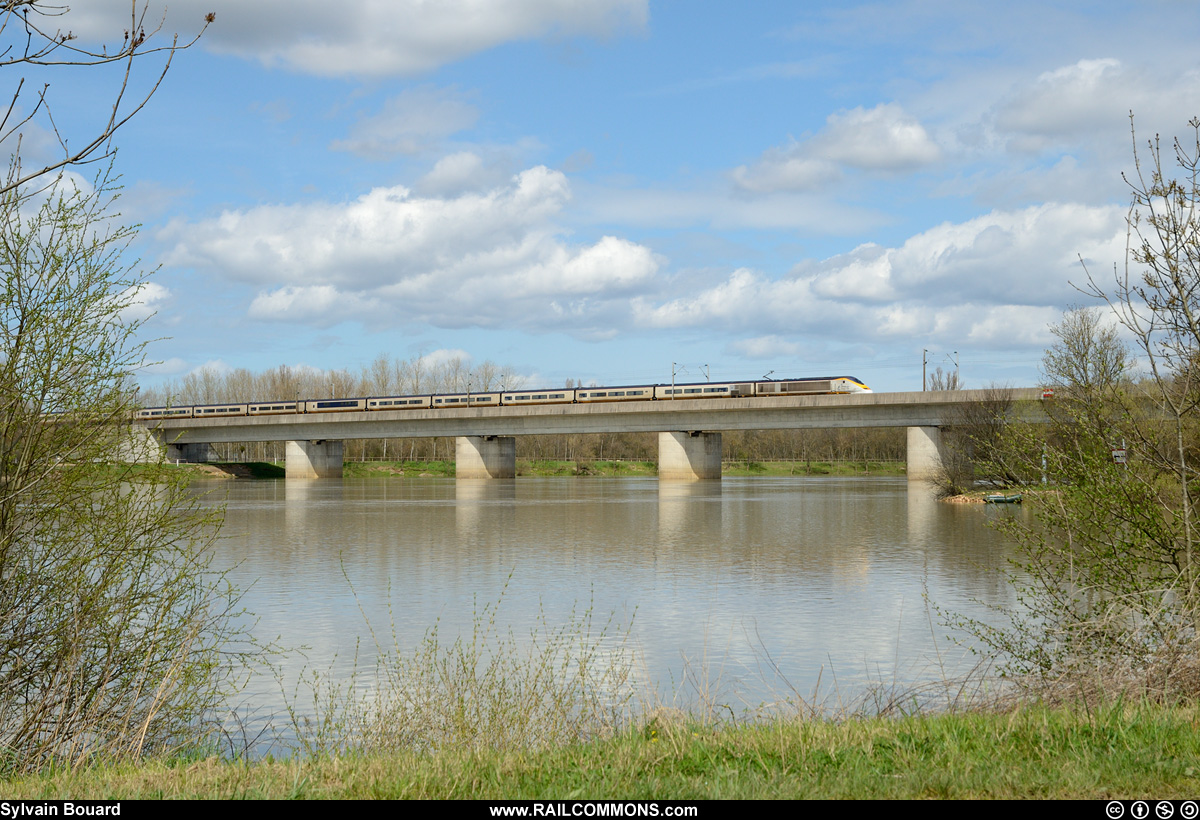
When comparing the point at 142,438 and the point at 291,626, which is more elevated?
Result: the point at 142,438

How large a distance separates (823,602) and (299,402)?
82.2m

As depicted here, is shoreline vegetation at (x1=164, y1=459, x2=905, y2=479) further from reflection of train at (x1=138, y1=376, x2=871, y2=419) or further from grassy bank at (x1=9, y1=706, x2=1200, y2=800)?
grassy bank at (x1=9, y1=706, x2=1200, y2=800)

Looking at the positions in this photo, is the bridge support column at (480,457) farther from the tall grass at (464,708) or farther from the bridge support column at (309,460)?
the tall grass at (464,708)

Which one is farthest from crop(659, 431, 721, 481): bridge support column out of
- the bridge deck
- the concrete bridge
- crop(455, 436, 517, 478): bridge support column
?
crop(455, 436, 517, 478): bridge support column

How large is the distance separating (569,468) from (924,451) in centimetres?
5270

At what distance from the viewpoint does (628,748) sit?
6824mm

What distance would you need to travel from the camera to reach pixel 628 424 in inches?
3095

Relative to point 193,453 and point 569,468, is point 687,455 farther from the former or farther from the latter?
point 193,453

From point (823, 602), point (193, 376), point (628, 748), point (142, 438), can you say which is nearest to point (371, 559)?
point (823, 602)

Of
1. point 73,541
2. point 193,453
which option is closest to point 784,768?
point 73,541

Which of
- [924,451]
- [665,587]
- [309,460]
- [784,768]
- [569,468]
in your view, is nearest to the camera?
[784,768]

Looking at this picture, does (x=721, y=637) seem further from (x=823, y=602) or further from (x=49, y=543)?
(x=49, y=543)

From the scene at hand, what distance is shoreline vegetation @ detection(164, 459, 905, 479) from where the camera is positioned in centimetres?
10338

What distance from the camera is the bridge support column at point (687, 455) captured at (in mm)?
81000
